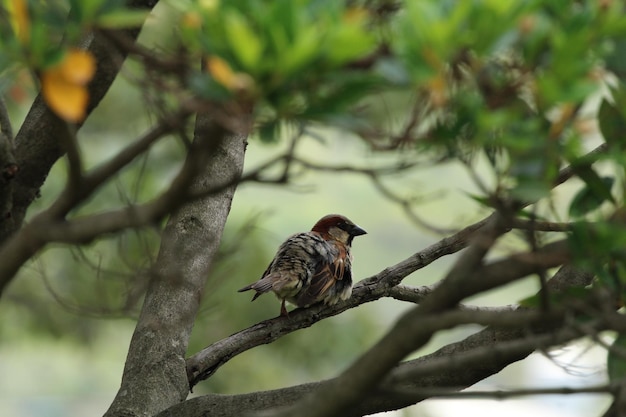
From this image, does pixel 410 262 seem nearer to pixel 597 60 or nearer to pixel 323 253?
pixel 323 253

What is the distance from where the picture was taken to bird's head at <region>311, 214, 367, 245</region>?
484 centimetres

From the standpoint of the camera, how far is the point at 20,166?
10.4ft

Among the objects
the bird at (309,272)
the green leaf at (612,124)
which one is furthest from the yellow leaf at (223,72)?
the bird at (309,272)

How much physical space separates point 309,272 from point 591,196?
98.3 inches

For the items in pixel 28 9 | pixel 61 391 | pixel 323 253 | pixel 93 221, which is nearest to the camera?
pixel 28 9

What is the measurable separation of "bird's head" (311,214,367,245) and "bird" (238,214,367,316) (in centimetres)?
7

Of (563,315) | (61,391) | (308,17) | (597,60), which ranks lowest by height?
(563,315)

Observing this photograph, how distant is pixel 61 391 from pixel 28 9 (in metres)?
10.6

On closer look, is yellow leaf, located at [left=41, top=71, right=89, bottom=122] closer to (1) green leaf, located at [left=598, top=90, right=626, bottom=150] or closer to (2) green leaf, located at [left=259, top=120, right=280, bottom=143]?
(2) green leaf, located at [left=259, top=120, right=280, bottom=143]

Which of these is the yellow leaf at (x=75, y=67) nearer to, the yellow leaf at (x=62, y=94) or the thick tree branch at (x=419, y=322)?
the yellow leaf at (x=62, y=94)

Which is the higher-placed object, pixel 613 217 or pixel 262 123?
pixel 262 123

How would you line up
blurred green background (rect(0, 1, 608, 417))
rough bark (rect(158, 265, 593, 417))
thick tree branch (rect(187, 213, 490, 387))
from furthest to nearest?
blurred green background (rect(0, 1, 608, 417)) → thick tree branch (rect(187, 213, 490, 387)) → rough bark (rect(158, 265, 593, 417))

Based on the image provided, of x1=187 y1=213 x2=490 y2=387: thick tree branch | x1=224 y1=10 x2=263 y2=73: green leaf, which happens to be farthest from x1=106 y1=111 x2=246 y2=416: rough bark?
x1=224 y1=10 x2=263 y2=73: green leaf

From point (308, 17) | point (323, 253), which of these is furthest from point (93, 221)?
point (323, 253)
